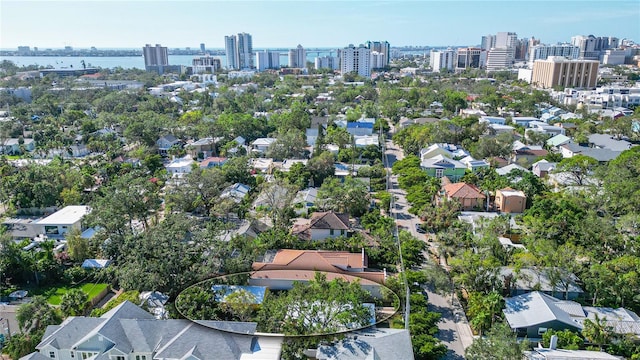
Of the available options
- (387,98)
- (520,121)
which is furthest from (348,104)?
(520,121)

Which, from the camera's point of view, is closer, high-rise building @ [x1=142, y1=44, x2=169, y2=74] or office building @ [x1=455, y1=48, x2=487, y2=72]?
office building @ [x1=455, y1=48, x2=487, y2=72]

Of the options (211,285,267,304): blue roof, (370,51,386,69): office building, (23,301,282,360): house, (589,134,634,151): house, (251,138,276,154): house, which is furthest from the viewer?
(370,51,386,69): office building

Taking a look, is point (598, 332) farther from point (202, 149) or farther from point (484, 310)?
point (202, 149)

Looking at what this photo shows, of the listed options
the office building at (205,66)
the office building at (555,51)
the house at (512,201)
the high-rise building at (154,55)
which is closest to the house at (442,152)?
the house at (512,201)

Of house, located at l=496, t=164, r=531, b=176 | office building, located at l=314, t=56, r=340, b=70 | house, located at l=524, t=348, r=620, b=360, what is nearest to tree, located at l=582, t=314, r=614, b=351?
house, located at l=524, t=348, r=620, b=360

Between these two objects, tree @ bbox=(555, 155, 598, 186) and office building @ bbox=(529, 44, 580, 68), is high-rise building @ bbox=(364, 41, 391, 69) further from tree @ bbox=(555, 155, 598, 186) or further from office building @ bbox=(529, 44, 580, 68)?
tree @ bbox=(555, 155, 598, 186)

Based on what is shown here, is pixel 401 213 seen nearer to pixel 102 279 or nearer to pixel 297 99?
pixel 102 279

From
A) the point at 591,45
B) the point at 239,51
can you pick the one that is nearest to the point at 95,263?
the point at 239,51
